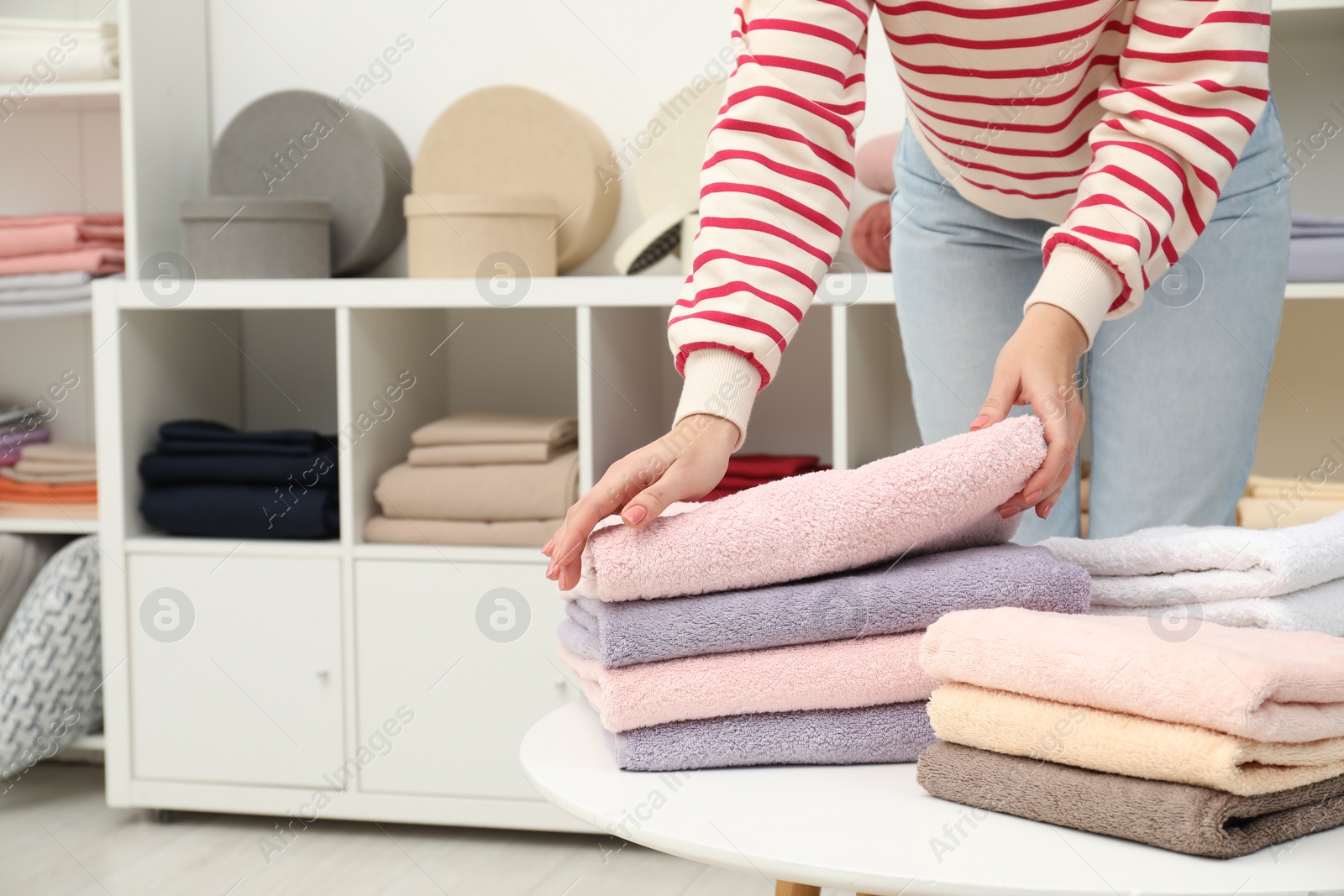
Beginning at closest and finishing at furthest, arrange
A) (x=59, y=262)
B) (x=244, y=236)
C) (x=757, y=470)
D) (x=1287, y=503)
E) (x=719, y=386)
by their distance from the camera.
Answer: (x=719, y=386), (x=1287, y=503), (x=757, y=470), (x=244, y=236), (x=59, y=262)

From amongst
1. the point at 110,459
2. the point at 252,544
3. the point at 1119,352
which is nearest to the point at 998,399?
the point at 1119,352

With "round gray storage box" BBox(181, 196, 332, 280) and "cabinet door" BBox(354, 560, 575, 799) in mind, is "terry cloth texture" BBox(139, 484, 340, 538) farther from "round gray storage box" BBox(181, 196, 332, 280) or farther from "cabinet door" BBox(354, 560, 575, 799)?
"round gray storage box" BBox(181, 196, 332, 280)

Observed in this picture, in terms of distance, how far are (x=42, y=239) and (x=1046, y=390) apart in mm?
1838

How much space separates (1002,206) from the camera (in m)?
0.92

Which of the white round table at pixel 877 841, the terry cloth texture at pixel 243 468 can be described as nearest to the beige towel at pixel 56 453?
the terry cloth texture at pixel 243 468

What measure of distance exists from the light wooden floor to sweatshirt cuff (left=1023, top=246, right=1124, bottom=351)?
1.14 metres

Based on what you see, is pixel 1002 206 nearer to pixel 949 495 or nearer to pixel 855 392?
pixel 949 495

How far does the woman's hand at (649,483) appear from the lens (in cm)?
63

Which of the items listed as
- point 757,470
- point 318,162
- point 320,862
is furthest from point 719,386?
point 318,162

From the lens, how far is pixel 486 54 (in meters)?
2.08

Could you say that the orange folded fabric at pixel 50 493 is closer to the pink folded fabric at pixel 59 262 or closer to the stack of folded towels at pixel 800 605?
the pink folded fabric at pixel 59 262

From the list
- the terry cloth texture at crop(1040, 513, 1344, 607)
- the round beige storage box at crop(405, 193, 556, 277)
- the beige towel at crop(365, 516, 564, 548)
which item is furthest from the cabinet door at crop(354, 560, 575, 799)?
the terry cloth texture at crop(1040, 513, 1344, 607)

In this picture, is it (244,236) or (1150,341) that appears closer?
(1150,341)

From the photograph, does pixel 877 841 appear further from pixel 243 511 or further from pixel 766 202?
pixel 243 511
